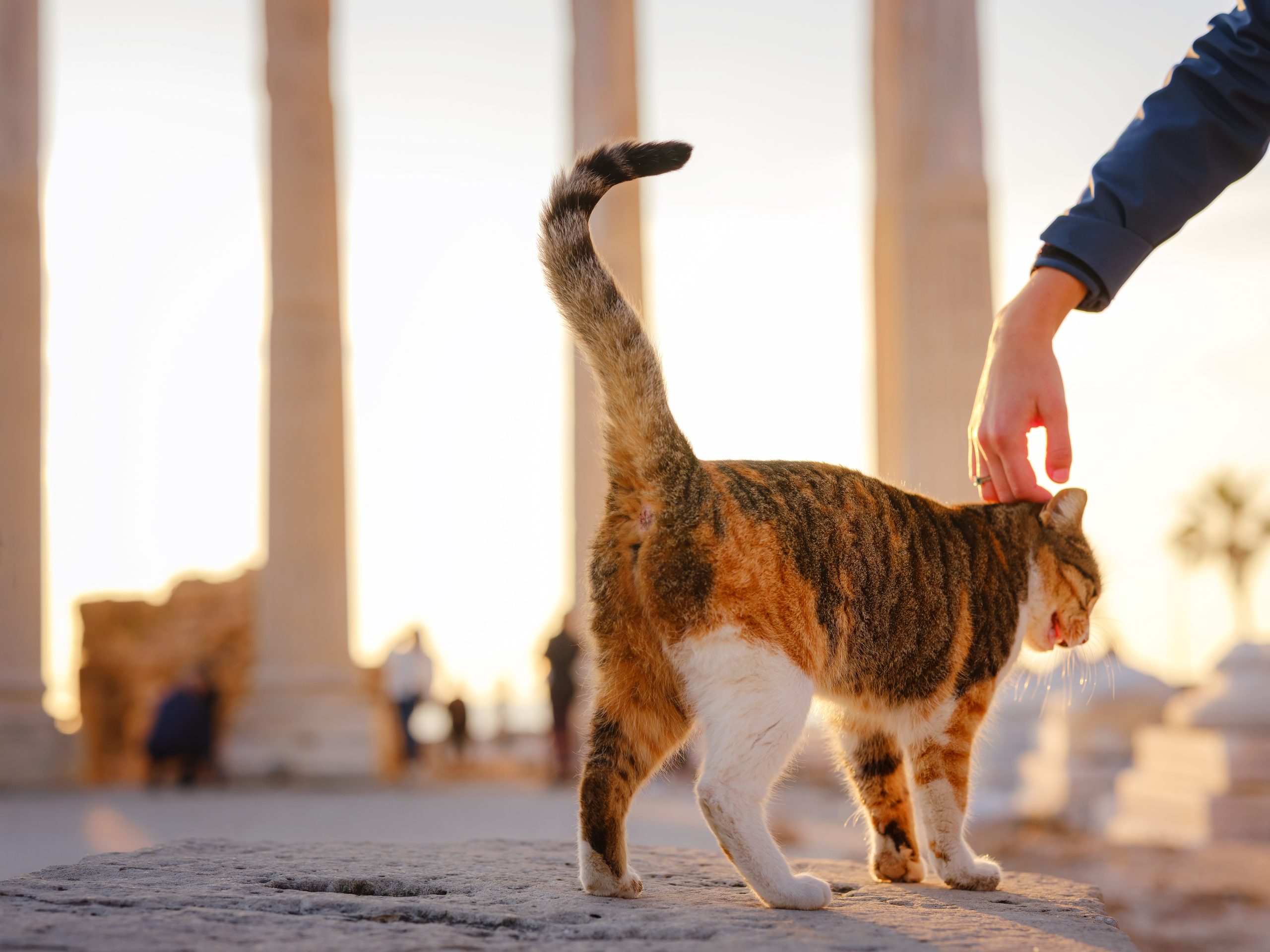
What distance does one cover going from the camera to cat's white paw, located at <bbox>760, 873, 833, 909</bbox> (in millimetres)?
3682

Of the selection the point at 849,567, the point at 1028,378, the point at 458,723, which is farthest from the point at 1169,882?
the point at 458,723

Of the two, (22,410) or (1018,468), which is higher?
(22,410)

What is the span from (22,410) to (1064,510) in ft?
65.4

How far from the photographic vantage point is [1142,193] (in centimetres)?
357

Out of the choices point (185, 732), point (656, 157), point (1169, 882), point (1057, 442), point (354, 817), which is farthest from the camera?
point (185, 732)

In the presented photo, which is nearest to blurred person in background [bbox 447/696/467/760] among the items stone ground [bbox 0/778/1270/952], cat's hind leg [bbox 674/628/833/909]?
stone ground [bbox 0/778/1270/952]

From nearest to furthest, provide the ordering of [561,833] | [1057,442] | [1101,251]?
[1101,251] → [1057,442] → [561,833]

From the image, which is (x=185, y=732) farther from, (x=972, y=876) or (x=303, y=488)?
(x=972, y=876)

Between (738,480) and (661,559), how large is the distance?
412 millimetres

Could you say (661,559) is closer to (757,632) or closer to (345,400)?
(757,632)

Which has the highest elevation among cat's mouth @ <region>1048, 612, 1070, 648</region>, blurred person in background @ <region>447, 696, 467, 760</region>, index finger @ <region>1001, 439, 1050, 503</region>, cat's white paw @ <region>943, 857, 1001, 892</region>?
index finger @ <region>1001, 439, 1050, 503</region>

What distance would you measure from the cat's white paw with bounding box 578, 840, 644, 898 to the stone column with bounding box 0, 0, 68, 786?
19097 mm

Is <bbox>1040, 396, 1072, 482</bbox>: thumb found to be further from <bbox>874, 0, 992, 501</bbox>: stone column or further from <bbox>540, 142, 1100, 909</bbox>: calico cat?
<bbox>874, 0, 992, 501</bbox>: stone column

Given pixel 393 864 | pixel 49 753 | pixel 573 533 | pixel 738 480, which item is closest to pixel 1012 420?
pixel 738 480
